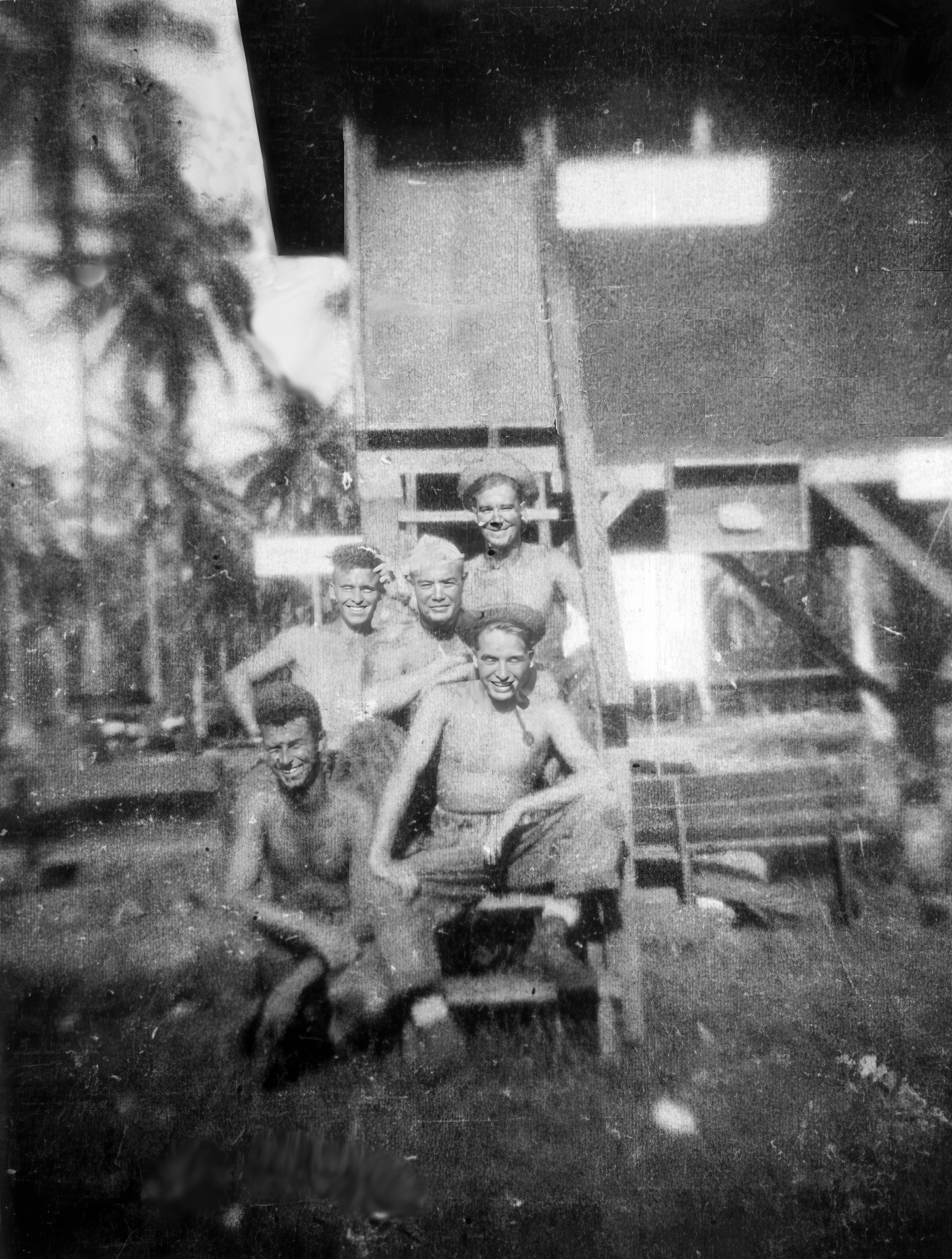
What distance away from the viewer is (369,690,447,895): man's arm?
2459mm

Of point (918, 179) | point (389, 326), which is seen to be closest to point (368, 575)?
point (389, 326)

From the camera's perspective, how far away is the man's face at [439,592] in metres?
2.50

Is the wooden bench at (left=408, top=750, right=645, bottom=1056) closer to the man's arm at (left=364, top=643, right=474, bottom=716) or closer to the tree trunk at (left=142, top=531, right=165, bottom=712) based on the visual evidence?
the man's arm at (left=364, top=643, right=474, bottom=716)

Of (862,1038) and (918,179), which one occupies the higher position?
(918,179)

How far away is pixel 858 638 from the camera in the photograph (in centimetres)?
260

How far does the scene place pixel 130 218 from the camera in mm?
2541

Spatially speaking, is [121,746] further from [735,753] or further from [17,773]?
[735,753]

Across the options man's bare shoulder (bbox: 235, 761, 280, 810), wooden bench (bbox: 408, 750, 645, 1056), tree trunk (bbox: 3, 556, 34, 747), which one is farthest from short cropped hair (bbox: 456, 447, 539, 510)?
tree trunk (bbox: 3, 556, 34, 747)

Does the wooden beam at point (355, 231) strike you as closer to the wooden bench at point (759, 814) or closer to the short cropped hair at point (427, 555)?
the short cropped hair at point (427, 555)

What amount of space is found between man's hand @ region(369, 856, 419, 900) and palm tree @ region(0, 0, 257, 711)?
1218mm

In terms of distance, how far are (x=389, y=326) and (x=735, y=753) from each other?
6.37 ft

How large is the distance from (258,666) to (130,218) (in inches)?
63.3

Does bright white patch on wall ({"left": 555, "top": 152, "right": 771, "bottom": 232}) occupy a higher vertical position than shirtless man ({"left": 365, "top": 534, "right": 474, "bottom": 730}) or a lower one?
higher

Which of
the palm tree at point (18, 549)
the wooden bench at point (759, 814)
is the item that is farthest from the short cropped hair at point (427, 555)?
the palm tree at point (18, 549)
